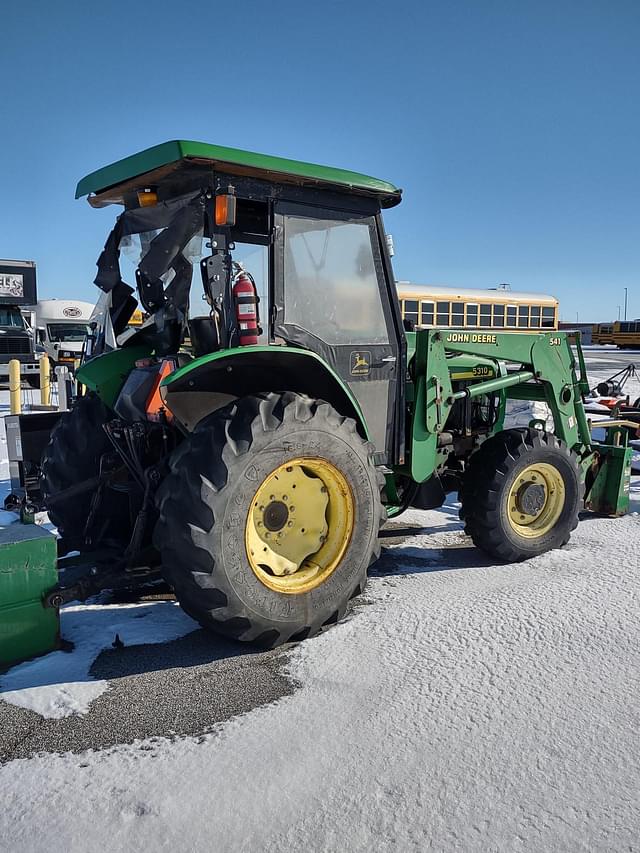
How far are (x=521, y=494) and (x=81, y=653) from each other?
296 centimetres

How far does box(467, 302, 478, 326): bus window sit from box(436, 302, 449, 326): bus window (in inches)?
40.3

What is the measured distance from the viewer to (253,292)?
3412 millimetres

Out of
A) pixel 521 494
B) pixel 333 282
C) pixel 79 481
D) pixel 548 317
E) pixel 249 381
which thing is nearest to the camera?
pixel 249 381

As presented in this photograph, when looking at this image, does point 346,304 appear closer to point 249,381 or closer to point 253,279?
point 253,279

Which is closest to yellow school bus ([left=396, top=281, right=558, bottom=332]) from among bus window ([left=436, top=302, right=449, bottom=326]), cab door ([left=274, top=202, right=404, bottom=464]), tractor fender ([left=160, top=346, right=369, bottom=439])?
bus window ([left=436, top=302, right=449, bottom=326])

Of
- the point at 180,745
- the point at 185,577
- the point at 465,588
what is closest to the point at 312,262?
the point at 185,577

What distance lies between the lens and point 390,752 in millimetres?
2506

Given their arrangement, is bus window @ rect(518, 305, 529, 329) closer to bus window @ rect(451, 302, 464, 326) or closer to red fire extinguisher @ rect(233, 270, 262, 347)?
bus window @ rect(451, 302, 464, 326)

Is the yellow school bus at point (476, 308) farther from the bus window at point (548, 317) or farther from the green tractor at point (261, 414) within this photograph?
the green tractor at point (261, 414)

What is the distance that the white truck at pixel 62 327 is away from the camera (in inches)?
872

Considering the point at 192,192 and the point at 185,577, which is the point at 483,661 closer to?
the point at 185,577

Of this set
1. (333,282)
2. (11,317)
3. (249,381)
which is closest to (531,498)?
(333,282)

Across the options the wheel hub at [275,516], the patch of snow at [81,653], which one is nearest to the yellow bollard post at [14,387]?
the patch of snow at [81,653]

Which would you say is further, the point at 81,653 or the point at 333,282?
the point at 333,282
